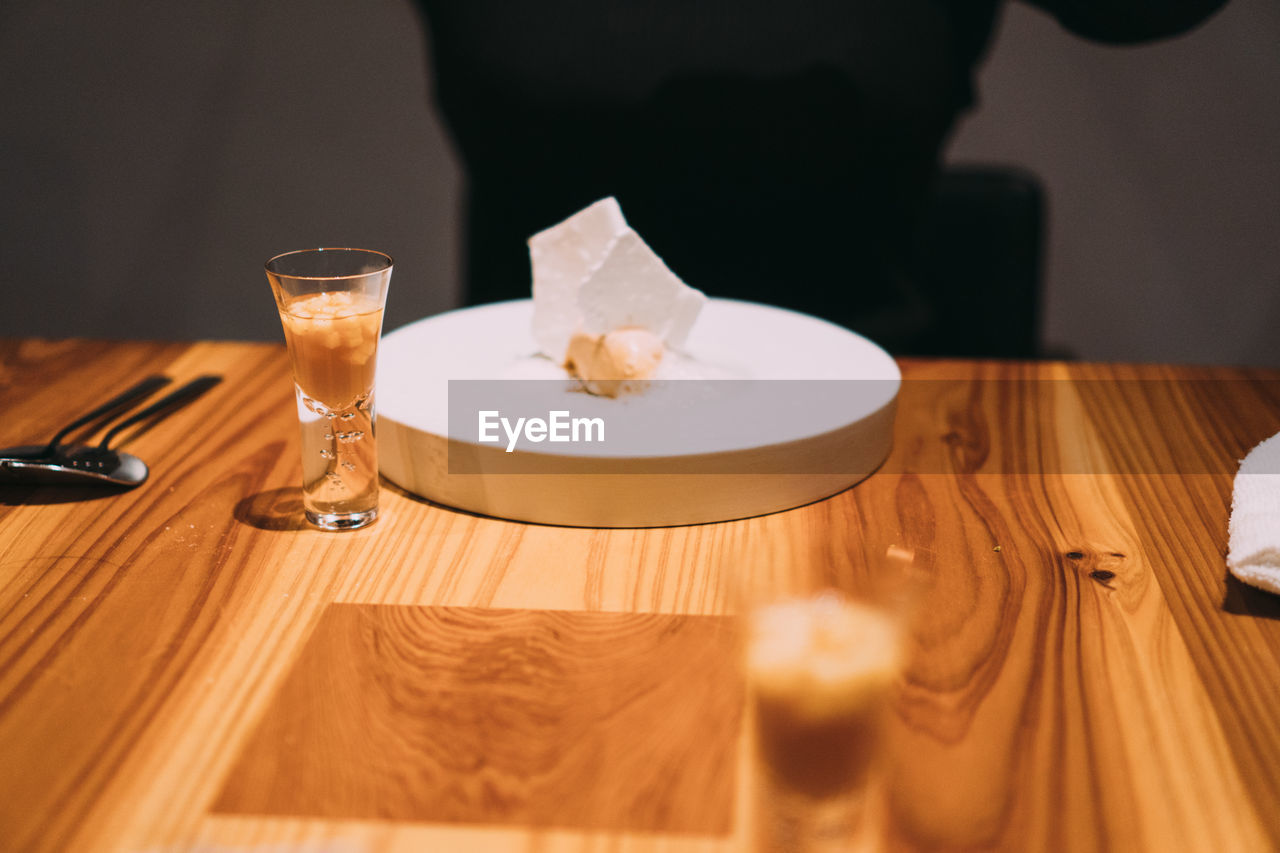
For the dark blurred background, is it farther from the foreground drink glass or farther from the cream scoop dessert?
the foreground drink glass

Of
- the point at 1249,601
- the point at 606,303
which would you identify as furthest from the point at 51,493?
the point at 1249,601

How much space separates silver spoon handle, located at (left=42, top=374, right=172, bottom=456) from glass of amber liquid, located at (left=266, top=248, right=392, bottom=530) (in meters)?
0.23

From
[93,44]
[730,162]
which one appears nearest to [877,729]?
[730,162]

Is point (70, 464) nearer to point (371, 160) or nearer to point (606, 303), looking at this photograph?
point (606, 303)

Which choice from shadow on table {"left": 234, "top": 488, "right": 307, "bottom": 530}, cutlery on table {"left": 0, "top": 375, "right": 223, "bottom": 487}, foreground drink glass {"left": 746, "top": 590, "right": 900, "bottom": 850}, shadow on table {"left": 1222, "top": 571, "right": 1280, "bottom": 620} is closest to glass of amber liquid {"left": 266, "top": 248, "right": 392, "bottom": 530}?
shadow on table {"left": 234, "top": 488, "right": 307, "bottom": 530}

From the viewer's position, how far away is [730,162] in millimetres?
1643

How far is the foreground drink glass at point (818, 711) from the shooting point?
0.46 meters

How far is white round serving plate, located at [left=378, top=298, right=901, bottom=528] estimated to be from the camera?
80cm

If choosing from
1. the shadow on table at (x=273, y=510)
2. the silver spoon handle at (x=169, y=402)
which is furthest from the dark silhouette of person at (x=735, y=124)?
the shadow on table at (x=273, y=510)

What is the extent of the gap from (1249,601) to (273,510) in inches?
28.2

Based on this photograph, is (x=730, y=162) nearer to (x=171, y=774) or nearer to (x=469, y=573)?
(x=469, y=573)

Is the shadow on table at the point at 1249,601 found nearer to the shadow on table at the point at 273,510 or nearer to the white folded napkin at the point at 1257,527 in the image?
the white folded napkin at the point at 1257,527

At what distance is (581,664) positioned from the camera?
0.62 meters

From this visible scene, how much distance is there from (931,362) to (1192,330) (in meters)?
1.64
